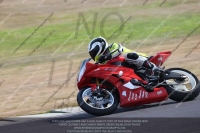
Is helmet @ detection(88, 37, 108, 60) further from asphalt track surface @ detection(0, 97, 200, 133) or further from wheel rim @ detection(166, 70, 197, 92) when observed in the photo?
wheel rim @ detection(166, 70, 197, 92)

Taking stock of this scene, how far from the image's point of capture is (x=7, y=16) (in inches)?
915

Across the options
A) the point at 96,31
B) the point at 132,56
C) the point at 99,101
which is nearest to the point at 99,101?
the point at 99,101

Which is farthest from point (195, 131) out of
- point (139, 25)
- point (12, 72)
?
point (139, 25)

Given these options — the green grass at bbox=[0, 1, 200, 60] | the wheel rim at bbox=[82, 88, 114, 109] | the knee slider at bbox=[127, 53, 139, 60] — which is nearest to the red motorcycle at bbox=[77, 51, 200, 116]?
the wheel rim at bbox=[82, 88, 114, 109]

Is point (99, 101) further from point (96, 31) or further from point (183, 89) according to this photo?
point (96, 31)

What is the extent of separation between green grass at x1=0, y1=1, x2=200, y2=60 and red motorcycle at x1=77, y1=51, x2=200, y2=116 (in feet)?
29.7

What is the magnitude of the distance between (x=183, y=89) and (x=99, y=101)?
1.70 metres

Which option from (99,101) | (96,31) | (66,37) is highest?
(99,101)

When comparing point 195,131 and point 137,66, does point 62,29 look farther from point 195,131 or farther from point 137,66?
point 195,131

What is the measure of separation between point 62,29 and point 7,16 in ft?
10.2

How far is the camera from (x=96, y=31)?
2098 centimetres

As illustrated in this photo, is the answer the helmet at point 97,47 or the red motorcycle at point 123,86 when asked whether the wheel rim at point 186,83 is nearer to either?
the red motorcycle at point 123,86

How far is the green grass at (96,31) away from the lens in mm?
19344

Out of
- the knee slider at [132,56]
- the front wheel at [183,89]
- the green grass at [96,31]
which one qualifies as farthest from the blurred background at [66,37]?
the front wheel at [183,89]
